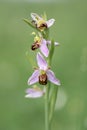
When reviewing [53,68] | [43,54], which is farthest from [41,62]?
[53,68]

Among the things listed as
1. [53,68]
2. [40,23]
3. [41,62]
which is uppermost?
[40,23]

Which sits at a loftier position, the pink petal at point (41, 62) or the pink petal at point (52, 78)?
the pink petal at point (41, 62)

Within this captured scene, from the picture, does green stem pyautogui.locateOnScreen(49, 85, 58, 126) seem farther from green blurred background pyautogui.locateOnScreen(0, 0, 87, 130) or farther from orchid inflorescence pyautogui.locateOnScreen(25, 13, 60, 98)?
green blurred background pyautogui.locateOnScreen(0, 0, 87, 130)

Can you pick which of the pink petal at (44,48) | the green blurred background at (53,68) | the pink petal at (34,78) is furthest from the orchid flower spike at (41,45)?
the green blurred background at (53,68)

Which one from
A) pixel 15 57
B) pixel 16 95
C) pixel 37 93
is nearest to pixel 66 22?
pixel 15 57

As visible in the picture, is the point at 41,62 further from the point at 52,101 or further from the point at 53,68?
the point at 53,68

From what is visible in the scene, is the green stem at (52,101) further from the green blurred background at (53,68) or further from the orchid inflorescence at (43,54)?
the green blurred background at (53,68)

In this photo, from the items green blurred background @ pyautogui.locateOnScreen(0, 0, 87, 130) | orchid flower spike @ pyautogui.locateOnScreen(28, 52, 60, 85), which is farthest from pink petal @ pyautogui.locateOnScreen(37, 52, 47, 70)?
green blurred background @ pyautogui.locateOnScreen(0, 0, 87, 130)

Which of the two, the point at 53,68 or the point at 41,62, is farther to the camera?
the point at 53,68
